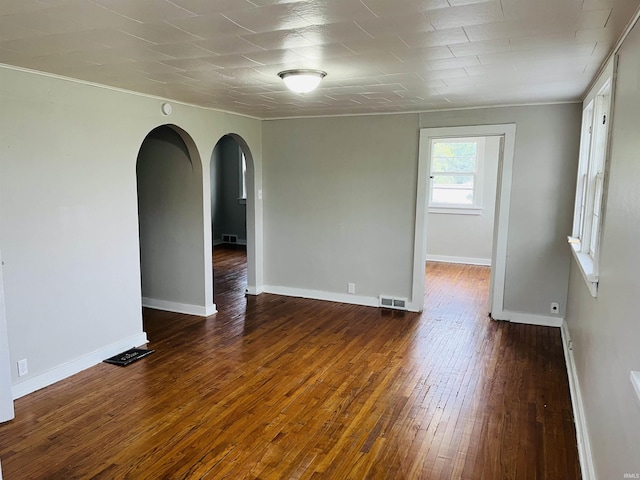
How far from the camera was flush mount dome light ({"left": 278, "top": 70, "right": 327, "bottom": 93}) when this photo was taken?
119 inches

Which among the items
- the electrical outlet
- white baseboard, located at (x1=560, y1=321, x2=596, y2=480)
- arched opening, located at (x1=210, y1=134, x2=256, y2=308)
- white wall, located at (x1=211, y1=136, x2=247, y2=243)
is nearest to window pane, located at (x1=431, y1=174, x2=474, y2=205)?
arched opening, located at (x1=210, y1=134, x2=256, y2=308)

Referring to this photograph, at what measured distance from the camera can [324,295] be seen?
581 cm

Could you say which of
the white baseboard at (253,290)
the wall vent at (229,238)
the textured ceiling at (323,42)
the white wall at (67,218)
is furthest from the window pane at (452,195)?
the white wall at (67,218)

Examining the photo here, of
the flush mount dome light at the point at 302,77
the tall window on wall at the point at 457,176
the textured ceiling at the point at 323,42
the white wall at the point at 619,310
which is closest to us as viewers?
the white wall at the point at 619,310

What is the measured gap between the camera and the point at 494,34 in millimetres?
2254

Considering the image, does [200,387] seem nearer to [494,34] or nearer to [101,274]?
[101,274]

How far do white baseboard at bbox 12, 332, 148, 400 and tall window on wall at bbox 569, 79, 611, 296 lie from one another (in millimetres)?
3629

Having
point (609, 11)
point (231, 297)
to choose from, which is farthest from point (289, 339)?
point (609, 11)

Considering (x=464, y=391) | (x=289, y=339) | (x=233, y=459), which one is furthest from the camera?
(x=289, y=339)

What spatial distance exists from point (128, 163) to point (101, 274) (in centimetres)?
96

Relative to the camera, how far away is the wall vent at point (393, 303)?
17.6 ft

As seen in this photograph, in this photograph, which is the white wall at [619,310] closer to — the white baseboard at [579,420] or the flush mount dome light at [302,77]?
the white baseboard at [579,420]

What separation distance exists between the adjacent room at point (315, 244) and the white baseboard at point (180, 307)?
0.03 meters

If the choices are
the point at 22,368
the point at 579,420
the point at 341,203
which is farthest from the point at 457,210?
the point at 22,368
